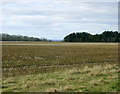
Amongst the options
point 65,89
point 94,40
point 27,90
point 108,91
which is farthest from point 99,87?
point 94,40

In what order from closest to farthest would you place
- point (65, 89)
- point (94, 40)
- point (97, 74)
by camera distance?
point (65, 89) → point (97, 74) → point (94, 40)

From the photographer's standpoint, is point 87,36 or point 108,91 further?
point 87,36

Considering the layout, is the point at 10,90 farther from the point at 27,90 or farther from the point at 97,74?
the point at 97,74

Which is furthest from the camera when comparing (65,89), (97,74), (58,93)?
(97,74)

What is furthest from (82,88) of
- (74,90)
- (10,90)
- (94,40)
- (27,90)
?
(94,40)

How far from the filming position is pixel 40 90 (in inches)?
324

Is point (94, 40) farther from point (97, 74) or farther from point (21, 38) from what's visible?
point (97, 74)

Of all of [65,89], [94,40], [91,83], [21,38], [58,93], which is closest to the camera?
[58,93]

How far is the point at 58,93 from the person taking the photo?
7590 mm

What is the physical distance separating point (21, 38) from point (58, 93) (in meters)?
148

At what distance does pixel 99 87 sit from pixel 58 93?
1.99 m

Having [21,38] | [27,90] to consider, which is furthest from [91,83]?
[21,38]

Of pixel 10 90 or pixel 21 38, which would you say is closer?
pixel 10 90

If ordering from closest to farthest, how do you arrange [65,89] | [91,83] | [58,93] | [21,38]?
1. [58,93]
2. [65,89]
3. [91,83]
4. [21,38]
